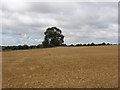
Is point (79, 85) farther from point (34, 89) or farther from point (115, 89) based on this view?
point (34, 89)

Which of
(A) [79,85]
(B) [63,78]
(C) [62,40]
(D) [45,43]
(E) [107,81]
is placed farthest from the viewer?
A: (C) [62,40]

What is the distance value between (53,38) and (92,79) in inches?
1714

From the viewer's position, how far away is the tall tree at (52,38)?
4890 centimetres

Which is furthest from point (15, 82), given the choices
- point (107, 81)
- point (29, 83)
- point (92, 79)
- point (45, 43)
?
point (45, 43)

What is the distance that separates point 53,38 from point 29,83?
43776 millimetres

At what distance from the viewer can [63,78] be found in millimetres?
6555

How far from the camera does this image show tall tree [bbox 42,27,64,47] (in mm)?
48900

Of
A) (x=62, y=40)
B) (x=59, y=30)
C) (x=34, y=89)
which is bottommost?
(x=34, y=89)

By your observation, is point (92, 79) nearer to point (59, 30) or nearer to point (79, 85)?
point (79, 85)

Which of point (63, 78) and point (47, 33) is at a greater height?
point (47, 33)

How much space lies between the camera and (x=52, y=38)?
49.7 metres

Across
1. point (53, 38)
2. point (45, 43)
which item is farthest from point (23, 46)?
point (53, 38)

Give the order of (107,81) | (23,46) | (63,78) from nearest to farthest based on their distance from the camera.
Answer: (107,81) → (63,78) → (23,46)

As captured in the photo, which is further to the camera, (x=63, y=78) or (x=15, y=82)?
(x=63, y=78)
